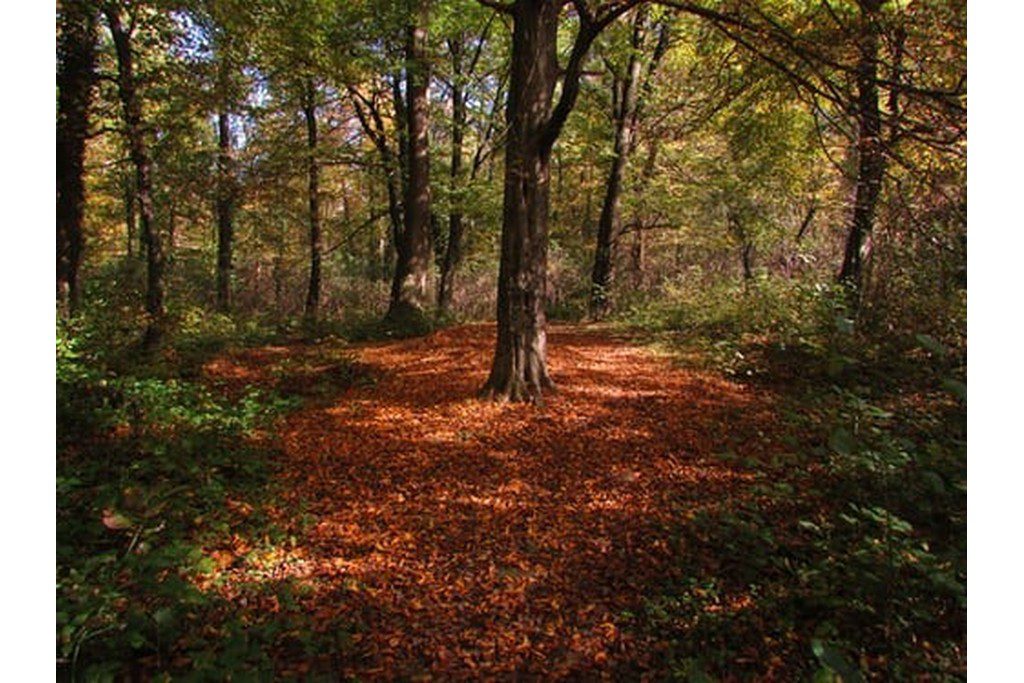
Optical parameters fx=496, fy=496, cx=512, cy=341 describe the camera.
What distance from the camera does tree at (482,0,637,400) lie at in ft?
15.7

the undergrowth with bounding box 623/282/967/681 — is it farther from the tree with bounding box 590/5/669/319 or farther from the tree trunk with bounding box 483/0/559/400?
the tree with bounding box 590/5/669/319

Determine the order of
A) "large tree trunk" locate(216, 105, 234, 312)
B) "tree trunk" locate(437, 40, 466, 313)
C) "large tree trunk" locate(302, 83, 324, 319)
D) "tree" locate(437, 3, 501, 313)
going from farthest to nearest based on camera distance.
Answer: "tree trunk" locate(437, 40, 466, 313)
"tree" locate(437, 3, 501, 313)
"large tree trunk" locate(216, 105, 234, 312)
"large tree trunk" locate(302, 83, 324, 319)

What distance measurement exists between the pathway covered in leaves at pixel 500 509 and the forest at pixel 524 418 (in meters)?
0.02

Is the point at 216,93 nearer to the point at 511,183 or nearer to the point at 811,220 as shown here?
the point at 511,183

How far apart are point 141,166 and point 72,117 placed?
0.99 meters

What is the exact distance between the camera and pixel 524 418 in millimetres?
4949

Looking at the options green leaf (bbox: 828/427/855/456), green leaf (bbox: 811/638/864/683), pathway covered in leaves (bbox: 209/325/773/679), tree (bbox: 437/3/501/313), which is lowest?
pathway covered in leaves (bbox: 209/325/773/679)

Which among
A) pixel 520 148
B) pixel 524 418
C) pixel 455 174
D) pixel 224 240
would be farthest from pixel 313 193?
pixel 524 418

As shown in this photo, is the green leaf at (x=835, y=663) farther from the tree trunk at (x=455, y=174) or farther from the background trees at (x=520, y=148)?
the tree trunk at (x=455, y=174)

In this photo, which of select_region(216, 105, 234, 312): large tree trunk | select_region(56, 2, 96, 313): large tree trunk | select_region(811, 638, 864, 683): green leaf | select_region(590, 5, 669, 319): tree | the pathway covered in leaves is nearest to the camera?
select_region(811, 638, 864, 683): green leaf

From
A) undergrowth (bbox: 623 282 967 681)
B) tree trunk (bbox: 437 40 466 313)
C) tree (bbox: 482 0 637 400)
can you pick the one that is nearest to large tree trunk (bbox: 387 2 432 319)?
tree trunk (bbox: 437 40 466 313)

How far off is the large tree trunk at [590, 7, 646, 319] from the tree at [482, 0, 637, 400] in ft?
24.1

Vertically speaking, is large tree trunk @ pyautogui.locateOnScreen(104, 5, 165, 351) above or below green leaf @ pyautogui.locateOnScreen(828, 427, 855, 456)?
above

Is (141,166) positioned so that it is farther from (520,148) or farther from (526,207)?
(526,207)
